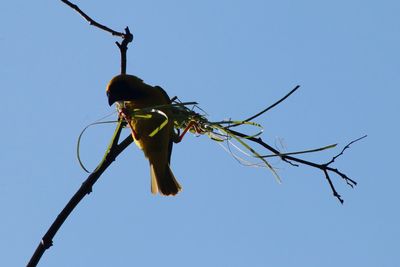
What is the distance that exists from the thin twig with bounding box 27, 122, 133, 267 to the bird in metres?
1.11

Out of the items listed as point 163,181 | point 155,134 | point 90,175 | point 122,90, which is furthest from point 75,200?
point 163,181

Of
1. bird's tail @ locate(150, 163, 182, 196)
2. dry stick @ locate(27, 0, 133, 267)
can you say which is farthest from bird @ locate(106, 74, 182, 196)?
dry stick @ locate(27, 0, 133, 267)

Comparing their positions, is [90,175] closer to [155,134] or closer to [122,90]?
[155,134]

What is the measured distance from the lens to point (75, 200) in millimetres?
2049

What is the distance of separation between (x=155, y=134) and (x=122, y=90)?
0.47 metres

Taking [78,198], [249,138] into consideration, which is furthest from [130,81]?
[78,198]

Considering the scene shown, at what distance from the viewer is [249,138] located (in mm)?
2420

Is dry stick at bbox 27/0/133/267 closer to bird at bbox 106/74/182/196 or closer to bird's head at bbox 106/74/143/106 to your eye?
bird at bbox 106/74/182/196

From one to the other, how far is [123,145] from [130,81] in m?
1.40

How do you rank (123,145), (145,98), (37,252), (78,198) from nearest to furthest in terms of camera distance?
(37,252) → (78,198) → (123,145) → (145,98)

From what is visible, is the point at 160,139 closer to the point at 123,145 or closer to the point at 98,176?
the point at 123,145

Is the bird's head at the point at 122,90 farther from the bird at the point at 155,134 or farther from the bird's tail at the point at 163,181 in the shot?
the bird's tail at the point at 163,181

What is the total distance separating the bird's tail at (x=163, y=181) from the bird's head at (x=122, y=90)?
0.48 m

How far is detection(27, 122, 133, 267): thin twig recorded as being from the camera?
1.84m
